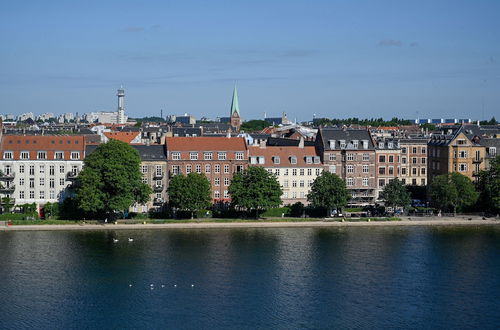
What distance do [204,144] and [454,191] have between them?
1021 inches

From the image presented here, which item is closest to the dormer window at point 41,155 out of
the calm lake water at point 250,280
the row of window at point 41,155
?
the row of window at point 41,155

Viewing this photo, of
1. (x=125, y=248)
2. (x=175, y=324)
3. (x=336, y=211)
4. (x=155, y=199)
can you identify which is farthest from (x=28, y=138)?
(x=175, y=324)

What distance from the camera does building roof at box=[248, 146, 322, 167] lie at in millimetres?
85750

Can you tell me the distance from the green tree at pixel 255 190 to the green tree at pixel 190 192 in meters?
2.74

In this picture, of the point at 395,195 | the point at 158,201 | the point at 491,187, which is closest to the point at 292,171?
the point at 395,195

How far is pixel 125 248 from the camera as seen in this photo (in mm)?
64062

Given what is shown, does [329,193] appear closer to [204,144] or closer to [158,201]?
[204,144]

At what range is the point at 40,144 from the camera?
81750 millimetres

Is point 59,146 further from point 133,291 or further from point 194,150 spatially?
point 133,291

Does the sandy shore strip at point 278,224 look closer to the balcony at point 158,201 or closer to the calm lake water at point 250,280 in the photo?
the calm lake water at point 250,280

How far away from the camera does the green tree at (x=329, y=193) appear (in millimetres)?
78750

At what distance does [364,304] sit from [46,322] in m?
18.1

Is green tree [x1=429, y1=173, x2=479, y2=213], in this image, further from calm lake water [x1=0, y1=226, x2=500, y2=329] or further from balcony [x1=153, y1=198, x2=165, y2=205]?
balcony [x1=153, y1=198, x2=165, y2=205]

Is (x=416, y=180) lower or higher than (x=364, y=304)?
higher
